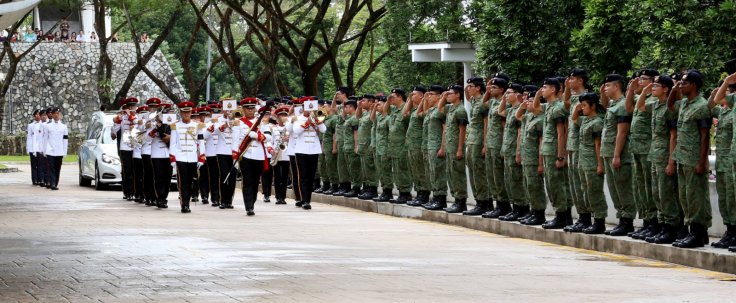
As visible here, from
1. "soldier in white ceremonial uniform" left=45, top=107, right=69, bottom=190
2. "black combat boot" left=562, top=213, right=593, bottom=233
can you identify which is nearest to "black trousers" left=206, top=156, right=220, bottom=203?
"soldier in white ceremonial uniform" left=45, top=107, right=69, bottom=190

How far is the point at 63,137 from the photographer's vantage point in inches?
1320

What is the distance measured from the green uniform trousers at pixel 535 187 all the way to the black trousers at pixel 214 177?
26.9ft

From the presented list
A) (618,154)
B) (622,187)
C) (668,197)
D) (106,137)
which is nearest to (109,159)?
(106,137)

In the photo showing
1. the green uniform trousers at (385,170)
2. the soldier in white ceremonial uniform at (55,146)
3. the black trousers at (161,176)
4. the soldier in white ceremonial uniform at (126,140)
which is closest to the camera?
the green uniform trousers at (385,170)

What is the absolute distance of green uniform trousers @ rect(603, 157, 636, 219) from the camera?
16469 mm

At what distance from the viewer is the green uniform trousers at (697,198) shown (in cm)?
1487

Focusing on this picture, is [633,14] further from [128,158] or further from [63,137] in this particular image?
[63,137]

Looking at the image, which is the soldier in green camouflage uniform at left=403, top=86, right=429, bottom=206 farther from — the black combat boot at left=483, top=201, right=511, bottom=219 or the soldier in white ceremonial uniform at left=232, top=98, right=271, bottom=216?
the black combat boot at left=483, top=201, right=511, bottom=219

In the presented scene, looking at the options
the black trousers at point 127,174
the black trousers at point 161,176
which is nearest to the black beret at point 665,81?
the black trousers at point 161,176

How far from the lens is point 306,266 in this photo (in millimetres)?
13727

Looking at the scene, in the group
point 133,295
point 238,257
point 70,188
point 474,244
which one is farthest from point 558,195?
point 70,188

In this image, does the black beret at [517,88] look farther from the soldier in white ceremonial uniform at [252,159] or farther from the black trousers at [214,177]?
the black trousers at [214,177]

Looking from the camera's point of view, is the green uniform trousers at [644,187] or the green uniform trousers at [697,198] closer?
the green uniform trousers at [697,198]

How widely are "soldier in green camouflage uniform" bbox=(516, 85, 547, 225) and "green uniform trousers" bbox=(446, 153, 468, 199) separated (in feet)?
7.86
